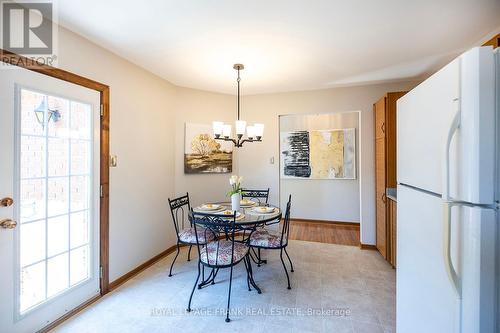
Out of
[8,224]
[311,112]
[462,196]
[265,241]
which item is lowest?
[265,241]

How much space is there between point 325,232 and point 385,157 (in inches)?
78.5

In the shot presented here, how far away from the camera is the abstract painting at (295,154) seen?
17.1ft

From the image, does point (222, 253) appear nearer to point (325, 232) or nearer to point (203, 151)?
point (203, 151)

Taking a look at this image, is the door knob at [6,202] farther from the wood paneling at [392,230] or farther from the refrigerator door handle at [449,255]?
the wood paneling at [392,230]

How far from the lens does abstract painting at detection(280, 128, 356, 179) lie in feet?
16.4

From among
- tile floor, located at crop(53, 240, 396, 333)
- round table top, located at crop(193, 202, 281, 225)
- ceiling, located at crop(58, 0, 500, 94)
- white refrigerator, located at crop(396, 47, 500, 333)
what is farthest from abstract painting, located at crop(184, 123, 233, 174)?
white refrigerator, located at crop(396, 47, 500, 333)

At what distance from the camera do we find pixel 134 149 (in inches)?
112

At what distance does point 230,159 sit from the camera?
4.15 m

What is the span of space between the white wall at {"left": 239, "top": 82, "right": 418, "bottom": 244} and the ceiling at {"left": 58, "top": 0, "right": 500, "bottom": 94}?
1.77ft

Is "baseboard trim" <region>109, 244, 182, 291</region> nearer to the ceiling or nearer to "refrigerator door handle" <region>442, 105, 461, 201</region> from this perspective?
the ceiling

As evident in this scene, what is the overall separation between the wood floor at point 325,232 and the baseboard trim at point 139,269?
81.6 inches

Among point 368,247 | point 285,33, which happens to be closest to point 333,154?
point 368,247

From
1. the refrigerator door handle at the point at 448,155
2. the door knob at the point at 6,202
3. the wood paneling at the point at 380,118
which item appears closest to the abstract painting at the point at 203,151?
the door knob at the point at 6,202

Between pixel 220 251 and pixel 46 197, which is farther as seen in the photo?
pixel 220 251
